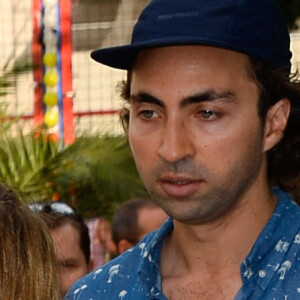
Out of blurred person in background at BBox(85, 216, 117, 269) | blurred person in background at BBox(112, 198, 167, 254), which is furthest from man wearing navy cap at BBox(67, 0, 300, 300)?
blurred person in background at BBox(85, 216, 117, 269)

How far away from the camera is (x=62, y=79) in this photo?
803 cm

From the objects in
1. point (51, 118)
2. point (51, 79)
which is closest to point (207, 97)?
point (51, 118)

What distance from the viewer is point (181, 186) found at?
8.59ft

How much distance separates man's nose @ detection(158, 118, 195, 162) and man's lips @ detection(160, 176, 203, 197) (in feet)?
0.18

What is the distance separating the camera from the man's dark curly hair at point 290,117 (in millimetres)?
2719

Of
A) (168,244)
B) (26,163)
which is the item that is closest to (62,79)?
(26,163)

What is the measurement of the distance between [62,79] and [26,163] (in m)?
1.93

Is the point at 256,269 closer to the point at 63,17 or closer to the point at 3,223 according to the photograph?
the point at 3,223

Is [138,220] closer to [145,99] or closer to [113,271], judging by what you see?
[113,271]

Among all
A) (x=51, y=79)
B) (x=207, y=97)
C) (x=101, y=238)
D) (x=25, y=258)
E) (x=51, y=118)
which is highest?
(x=207, y=97)

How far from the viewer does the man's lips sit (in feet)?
8.57

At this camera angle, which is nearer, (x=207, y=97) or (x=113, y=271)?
(x=207, y=97)

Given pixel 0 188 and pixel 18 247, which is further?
pixel 0 188

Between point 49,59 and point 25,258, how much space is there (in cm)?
568
